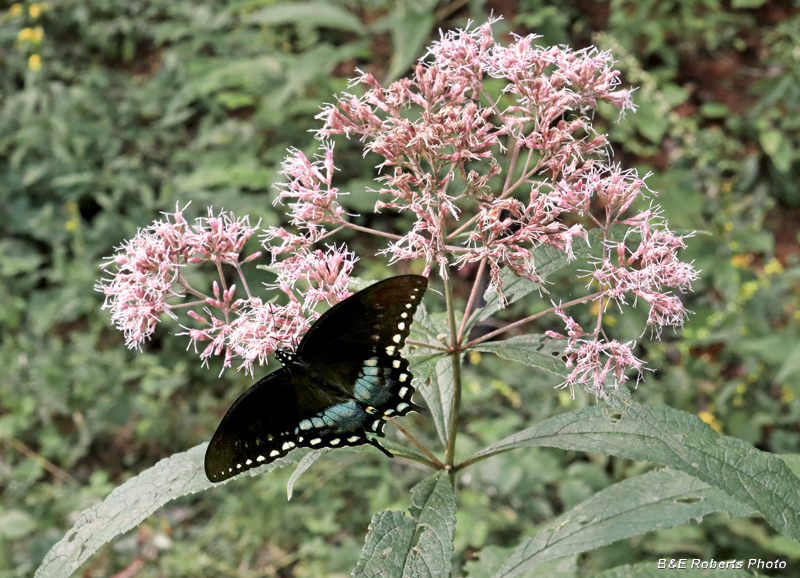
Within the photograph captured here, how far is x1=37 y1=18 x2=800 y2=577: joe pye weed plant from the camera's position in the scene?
1411mm

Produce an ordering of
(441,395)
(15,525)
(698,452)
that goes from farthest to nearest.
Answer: (15,525), (441,395), (698,452)

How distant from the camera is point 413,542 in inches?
55.4

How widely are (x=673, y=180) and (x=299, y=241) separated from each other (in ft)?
11.5

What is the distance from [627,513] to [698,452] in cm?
48

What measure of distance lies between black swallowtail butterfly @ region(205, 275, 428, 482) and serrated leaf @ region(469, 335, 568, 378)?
234 millimetres

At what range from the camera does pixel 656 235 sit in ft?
5.19

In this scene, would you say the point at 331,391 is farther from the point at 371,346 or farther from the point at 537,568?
the point at 537,568

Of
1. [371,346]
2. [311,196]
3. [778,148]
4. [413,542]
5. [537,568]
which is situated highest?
[311,196]

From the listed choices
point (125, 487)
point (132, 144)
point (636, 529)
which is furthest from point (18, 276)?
point (636, 529)

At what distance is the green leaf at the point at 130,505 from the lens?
1475mm

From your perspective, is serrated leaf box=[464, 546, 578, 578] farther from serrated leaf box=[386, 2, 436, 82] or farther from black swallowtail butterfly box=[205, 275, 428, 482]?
serrated leaf box=[386, 2, 436, 82]

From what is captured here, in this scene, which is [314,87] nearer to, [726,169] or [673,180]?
[673,180]

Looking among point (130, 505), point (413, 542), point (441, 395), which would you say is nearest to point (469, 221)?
point (441, 395)

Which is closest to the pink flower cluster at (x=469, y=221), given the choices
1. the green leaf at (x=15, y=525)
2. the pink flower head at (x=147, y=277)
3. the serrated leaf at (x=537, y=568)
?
the pink flower head at (x=147, y=277)
